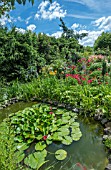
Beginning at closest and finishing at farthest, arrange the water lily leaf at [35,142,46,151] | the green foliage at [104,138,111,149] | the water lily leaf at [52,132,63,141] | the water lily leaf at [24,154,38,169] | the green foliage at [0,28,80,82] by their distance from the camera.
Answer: the water lily leaf at [24,154,38,169]
the green foliage at [104,138,111,149]
the water lily leaf at [35,142,46,151]
the water lily leaf at [52,132,63,141]
the green foliage at [0,28,80,82]

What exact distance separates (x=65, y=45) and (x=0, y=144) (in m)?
10.9

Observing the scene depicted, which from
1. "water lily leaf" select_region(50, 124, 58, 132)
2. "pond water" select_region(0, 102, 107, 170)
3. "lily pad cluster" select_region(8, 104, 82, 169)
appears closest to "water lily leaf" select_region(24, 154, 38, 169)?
"lily pad cluster" select_region(8, 104, 82, 169)

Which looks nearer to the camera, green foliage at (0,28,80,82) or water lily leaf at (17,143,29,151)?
water lily leaf at (17,143,29,151)

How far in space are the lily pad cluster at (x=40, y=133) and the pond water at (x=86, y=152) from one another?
3.5 inches

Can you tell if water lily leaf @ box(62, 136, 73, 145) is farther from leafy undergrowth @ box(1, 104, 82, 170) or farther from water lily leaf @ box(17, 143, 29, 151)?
water lily leaf @ box(17, 143, 29, 151)

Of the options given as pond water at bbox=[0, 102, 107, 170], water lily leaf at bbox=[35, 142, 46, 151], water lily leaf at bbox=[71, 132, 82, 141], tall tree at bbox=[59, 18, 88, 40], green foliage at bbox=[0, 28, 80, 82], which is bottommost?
pond water at bbox=[0, 102, 107, 170]

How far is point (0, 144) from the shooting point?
6.40 ft

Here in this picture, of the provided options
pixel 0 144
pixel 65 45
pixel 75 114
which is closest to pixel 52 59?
pixel 65 45

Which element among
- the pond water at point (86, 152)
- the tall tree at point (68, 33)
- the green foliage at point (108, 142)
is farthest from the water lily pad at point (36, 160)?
the tall tree at point (68, 33)

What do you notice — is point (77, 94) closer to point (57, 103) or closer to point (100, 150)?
point (57, 103)

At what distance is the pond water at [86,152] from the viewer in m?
2.66

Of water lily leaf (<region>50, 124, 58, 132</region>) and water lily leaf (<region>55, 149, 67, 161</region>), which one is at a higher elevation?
water lily leaf (<region>50, 124, 58, 132</region>)

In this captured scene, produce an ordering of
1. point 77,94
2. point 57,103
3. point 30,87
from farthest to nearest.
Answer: point 30,87 < point 57,103 < point 77,94

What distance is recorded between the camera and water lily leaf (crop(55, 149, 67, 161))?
9.23ft
